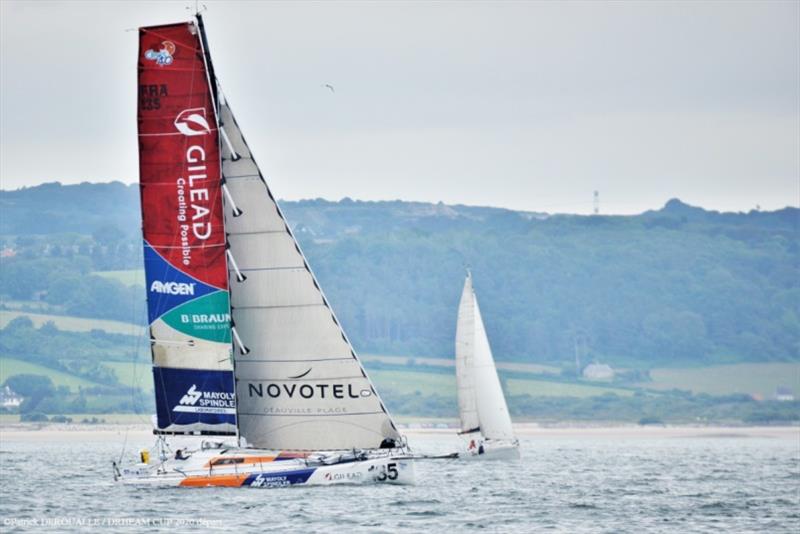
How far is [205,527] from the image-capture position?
1989 inches

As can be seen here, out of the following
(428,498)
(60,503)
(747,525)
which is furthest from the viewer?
(428,498)

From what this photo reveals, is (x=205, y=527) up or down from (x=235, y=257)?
down

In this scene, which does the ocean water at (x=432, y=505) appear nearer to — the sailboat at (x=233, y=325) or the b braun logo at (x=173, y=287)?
the sailboat at (x=233, y=325)

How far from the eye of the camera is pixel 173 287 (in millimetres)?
60906

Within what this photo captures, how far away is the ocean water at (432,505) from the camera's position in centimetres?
5281

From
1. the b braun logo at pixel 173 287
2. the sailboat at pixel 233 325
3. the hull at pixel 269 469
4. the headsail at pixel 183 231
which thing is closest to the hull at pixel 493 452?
the hull at pixel 269 469

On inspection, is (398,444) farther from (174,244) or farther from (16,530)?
(16,530)

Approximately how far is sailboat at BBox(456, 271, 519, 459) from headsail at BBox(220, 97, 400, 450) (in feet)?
109

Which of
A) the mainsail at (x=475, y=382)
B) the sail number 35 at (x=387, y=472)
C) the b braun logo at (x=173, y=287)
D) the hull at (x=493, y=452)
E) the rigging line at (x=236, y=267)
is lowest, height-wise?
the hull at (x=493, y=452)

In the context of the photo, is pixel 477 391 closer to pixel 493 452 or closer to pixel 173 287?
pixel 493 452

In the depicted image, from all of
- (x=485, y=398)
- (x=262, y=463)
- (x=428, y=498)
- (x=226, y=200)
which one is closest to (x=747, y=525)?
(x=428, y=498)

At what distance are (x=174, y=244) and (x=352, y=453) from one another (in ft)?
31.0

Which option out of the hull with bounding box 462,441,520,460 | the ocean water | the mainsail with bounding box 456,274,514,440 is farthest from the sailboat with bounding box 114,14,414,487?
the hull with bounding box 462,441,520,460

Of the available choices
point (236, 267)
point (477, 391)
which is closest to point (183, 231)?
point (236, 267)
